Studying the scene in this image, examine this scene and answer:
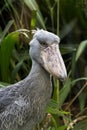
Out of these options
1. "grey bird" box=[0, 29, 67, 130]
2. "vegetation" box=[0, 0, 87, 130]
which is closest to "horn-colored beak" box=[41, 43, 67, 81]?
"grey bird" box=[0, 29, 67, 130]

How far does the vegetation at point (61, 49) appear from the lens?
2.72 metres

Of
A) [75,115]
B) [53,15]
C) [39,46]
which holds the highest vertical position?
[39,46]

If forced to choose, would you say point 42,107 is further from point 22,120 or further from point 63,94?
point 63,94

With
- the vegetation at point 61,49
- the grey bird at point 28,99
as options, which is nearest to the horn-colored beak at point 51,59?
the grey bird at point 28,99

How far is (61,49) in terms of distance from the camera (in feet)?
10.0

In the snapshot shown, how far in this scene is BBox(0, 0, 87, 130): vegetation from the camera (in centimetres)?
272

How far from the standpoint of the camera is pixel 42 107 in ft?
7.06

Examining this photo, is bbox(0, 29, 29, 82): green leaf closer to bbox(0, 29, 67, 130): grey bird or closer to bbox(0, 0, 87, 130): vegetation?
bbox(0, 0, 87, 130): vegetation

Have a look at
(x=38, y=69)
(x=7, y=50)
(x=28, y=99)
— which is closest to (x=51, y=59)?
(x=38, y=69)

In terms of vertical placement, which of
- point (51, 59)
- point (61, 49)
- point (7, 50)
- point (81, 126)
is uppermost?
point (51, 59)

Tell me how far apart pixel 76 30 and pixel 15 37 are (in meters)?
0.87

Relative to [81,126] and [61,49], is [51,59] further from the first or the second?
[61,49]

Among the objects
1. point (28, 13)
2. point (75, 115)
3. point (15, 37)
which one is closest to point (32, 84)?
point (15, 37)

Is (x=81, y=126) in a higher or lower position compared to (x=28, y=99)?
lower
